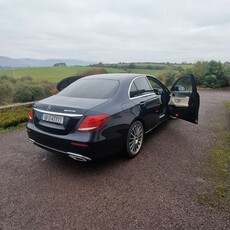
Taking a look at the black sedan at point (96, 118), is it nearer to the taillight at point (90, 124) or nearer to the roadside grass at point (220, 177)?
the taillight at point (90, 124)

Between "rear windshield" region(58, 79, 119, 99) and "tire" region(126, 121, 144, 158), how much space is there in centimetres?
74

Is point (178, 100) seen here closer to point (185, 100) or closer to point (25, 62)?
point (185, 100)

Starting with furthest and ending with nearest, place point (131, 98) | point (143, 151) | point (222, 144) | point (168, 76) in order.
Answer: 1. point (168, 76)
2. point (222, 144)
3. point (143, 151)
4. point (131, 98)

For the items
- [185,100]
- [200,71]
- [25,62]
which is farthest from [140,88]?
[25,62]

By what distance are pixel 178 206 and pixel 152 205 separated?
Result: 31 cm

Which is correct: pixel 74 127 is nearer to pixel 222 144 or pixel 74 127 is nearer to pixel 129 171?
pixel 129 171

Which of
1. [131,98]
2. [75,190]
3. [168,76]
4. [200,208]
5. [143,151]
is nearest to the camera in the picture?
[200,208]

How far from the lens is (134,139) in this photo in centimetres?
364

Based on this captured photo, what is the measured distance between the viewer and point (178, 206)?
240 centimetres

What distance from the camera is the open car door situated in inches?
182

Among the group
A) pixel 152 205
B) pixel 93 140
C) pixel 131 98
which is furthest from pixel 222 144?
pixel 93 140

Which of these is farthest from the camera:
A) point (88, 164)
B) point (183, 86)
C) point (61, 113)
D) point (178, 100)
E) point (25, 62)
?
point (25, 62)

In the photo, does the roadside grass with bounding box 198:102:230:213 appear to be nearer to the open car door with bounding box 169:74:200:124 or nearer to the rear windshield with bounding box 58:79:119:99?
the open car door with bounding box 169:74:200:124

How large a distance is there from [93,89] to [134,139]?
3.89 feet
